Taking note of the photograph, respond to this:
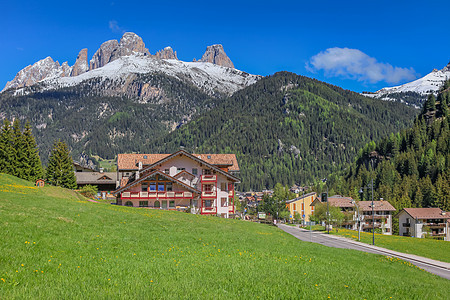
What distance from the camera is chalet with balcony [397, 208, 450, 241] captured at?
127250 mm

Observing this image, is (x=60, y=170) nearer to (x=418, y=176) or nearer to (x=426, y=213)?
(x=426, y=213)

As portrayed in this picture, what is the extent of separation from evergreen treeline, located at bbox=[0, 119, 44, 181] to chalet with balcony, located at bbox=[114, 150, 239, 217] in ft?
47.6

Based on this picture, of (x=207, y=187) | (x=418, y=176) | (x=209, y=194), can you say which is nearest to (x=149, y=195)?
(x=209, y=194)

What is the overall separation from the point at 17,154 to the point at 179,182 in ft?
93.8

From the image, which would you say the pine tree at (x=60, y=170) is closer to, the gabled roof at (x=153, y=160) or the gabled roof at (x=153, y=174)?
the gabled roof at (x=153, y=160)

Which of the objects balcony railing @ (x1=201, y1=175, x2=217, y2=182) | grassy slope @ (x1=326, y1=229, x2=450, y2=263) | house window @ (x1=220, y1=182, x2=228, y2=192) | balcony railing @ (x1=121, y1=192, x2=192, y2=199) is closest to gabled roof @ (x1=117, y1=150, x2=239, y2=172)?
house window @ (x1=220, y1=182, x2=228, y2=192)

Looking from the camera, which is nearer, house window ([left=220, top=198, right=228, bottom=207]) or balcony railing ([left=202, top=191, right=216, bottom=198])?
balcony railing ([left=202, top=191, right=216, bottom=198])

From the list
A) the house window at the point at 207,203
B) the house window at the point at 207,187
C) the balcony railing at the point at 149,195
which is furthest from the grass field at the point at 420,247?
the balcony railing at the point at 149,195

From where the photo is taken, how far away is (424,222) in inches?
5113

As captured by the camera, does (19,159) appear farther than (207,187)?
Yes

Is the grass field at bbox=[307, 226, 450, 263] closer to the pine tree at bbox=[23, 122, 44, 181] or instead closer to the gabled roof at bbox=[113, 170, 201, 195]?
the gabled roof at bbox=[113, 170, 201, 195]

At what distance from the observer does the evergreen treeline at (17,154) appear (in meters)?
64.0

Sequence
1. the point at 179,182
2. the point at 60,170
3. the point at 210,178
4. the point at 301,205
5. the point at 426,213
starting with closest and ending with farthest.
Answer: the point at 179,182, the point at 210,178, the point at 60,170, the point at 426,213, the point at 301,205

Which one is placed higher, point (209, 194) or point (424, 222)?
point (209, 194)
